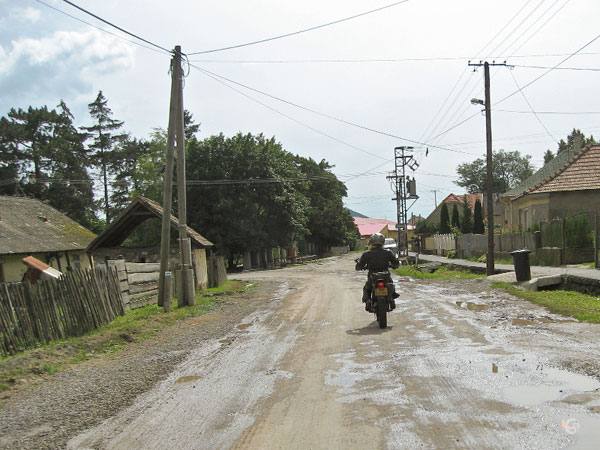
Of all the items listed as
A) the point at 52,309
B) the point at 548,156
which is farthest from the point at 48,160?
the point at 548,156

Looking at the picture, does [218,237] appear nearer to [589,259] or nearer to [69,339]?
[589,259]

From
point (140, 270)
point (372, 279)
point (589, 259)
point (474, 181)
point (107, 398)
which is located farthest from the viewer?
point (474, 181)

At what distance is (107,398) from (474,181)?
345 ft

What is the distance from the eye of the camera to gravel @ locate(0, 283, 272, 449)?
15.6 ft

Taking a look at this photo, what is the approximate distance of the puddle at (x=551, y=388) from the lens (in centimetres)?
477

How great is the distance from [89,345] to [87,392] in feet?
10.4

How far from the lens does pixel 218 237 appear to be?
4284 centimetres

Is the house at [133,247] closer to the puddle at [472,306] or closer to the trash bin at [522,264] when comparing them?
the puddle at [472,306]

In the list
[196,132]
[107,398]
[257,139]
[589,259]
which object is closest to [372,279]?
[107,398]

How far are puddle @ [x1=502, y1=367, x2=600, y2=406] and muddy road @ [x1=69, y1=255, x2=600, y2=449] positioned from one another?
18 mm

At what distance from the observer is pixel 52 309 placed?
9539 millimetres

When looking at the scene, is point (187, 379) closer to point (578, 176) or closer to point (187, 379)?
point (187, 379)

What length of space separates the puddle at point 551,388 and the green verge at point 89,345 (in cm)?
609

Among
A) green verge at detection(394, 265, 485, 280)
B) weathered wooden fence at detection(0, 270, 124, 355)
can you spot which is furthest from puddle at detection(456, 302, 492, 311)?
green verge at detection(394, 265, 485, 280)
